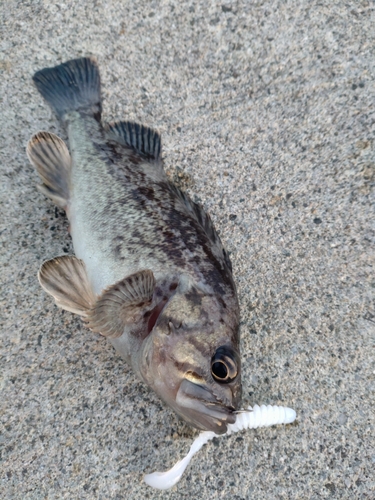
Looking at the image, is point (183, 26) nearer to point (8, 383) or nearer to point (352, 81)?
point (352, 81)

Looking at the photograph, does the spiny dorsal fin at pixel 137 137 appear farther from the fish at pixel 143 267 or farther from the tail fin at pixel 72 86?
the tail fin at pixel 72 86

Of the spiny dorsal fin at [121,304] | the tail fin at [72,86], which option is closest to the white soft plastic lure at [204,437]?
the spiny dorsal fin at [121,304]

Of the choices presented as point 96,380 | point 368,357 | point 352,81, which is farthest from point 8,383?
point 352,81

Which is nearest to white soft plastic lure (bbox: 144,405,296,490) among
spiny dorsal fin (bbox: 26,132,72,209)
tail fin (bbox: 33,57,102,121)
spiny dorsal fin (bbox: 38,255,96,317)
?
spiny dorsal fin (bbox: 38,255,96,317)

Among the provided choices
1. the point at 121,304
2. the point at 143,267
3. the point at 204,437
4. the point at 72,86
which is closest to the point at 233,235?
the point at 143,267

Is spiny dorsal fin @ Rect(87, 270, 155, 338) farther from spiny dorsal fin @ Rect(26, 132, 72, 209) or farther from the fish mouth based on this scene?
spiny dorsal fin @ Rect(26, 132, 72, 209)

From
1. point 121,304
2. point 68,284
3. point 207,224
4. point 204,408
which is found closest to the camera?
point 204,408

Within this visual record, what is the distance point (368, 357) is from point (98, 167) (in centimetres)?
188

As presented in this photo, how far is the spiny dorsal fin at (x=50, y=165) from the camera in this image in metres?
2.32

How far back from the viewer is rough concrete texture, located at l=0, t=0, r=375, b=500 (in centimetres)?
204

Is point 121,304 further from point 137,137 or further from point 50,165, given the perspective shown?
point 137,137

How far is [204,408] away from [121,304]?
62 centimetres

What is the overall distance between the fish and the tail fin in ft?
0.04

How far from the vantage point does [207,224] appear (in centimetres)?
207
